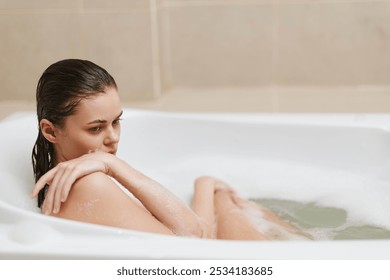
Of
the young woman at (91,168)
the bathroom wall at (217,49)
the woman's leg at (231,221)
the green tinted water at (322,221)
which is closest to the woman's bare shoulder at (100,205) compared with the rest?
the young woman at (91,168)

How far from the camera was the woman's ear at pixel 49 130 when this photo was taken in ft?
3.43

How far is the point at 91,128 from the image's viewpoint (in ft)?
3.41

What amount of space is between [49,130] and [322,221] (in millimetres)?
683

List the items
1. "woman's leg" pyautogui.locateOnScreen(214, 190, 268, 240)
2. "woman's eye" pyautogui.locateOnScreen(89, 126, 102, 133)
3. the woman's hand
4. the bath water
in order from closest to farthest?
the woman's hand
"woman's eye" pyautogui.locateOnScreen(89, 126, 102, 133)
"woman's leg" pyautogui.locateOnScreen(214, 190, 268, 240)
the bath water

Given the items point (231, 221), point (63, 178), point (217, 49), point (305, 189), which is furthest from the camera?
point (217, 49)

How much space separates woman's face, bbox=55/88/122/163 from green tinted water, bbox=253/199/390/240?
523 millimetres

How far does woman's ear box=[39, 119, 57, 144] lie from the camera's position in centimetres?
105

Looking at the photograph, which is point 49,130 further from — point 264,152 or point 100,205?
point 264,152

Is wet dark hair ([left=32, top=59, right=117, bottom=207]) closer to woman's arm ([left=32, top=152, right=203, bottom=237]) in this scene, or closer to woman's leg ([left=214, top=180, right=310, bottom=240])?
woman's arm ([left=32, top=152, right=203, bottom=237])

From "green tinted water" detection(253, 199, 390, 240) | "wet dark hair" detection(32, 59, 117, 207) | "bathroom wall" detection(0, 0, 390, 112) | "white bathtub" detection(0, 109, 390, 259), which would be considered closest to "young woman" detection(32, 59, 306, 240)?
"wet dark hair" detection(32, 59, 117, 207)

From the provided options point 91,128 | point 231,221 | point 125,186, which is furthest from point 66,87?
point 231,221

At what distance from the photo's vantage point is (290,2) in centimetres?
232

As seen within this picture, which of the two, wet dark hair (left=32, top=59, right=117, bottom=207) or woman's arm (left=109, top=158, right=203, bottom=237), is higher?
wet dark hair (left=32, top=59, right=117, bottom=207)
